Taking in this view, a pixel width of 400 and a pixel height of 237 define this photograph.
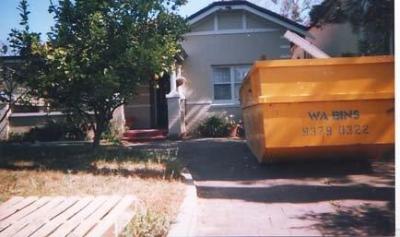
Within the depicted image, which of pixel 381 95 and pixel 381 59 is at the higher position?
pixel 381 59

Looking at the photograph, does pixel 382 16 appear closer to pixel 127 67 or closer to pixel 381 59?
pixel 381 59

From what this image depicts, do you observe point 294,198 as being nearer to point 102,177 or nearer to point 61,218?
point 102,177

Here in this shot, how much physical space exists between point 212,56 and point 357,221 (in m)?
11.3

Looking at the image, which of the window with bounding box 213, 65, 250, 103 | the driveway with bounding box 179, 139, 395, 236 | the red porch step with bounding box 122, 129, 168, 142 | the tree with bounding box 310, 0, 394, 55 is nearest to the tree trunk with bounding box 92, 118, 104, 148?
the driveway with bounding box 179, 139, 395, 236

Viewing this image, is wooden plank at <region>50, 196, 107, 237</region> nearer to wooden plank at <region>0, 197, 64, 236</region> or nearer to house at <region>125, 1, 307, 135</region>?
wooden plank at <region>0, 197, 64, 236</region>

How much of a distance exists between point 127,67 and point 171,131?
679 centimetres

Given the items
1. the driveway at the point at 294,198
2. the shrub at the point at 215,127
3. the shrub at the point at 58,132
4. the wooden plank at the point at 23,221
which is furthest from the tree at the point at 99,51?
the shrub at the point at 215,127

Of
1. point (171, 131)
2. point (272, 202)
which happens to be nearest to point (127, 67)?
point (272, 202)

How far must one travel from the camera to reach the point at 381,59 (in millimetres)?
6051

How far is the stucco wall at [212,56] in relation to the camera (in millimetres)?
15016

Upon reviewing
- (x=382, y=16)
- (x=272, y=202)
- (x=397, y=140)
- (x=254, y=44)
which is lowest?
(x=272, y=202)

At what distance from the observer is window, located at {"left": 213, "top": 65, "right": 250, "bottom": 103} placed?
15.4 metres

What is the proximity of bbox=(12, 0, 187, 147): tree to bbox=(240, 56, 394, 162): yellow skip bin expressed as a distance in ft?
7.31

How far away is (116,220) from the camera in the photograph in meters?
3.65
